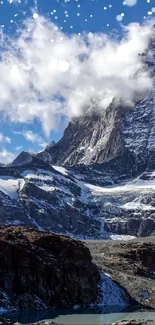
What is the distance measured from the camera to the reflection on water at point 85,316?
223ft

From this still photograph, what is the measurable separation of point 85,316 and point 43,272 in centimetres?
1353

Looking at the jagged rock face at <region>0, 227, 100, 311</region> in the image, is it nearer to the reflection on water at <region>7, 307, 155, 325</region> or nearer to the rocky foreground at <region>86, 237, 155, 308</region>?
the reflection on water at <region>7, 307, 155, 325</region>

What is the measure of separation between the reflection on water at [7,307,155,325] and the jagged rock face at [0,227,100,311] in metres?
3.43

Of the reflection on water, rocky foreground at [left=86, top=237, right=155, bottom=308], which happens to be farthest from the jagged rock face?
rocky foreground at [left=86, top=237, right=155, bottom=308]

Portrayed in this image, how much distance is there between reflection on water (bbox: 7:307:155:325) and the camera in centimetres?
6794

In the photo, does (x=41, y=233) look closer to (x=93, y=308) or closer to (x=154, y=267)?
(x=93, y=308)

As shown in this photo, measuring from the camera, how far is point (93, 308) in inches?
3278

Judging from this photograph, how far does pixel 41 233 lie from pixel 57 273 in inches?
569

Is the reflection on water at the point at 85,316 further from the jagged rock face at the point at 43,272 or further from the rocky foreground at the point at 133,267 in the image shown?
the rocky foreground at the point at 133,267

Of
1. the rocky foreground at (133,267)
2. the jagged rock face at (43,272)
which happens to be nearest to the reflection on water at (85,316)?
the jagged rock face at (43,272)

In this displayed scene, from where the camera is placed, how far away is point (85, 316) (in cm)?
7400

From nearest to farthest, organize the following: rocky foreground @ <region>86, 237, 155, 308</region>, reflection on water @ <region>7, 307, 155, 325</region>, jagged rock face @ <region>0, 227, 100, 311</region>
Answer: reflection on water @ <region>7, 307, 155, 325</region> < jagged rock face @ <region>0, 227, 100, 311</region> < rocky foreground @ <region>86, 237, 155, 308</region>

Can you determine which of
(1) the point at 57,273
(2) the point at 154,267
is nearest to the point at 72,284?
(1) the point at 57,273

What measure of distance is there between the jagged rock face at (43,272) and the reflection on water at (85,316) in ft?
11.3
